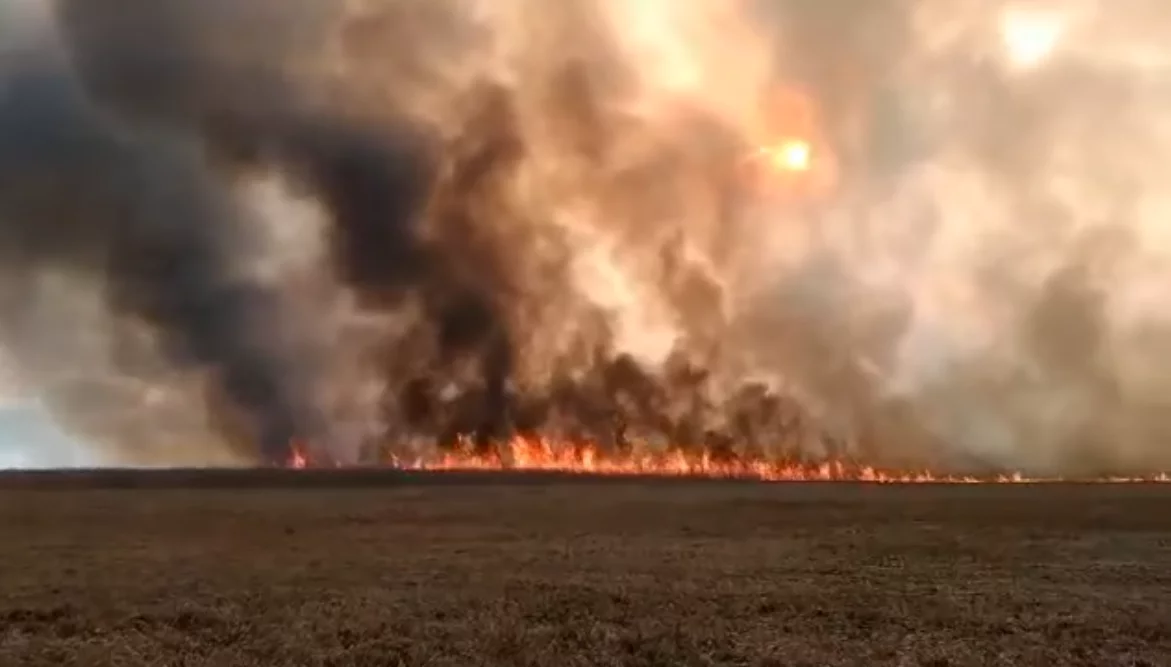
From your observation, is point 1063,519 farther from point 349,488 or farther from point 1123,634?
point 349,488

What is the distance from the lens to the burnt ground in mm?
30578

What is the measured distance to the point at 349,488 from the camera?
11500 cm

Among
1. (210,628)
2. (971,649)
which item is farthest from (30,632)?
(971,649)

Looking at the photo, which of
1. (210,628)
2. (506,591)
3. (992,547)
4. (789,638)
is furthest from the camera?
(992,547)

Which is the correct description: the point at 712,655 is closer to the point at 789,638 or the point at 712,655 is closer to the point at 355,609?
the point at 789,638

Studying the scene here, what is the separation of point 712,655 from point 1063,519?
48339 mm

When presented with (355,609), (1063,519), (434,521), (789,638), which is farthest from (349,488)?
(789,638)

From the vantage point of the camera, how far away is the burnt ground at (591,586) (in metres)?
30.6

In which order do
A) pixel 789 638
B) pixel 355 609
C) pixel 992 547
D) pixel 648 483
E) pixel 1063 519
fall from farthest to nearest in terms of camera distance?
pixel 648 483 < pixel 1063 519 < pixel 992 547 < pixel 355 609 < pixel 789 638

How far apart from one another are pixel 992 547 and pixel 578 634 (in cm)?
2856

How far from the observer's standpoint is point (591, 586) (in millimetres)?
40125

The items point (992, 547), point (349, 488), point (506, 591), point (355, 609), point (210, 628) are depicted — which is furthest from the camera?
point (349, 488)

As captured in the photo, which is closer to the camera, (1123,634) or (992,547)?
(1123,634)

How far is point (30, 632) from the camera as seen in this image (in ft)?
111
